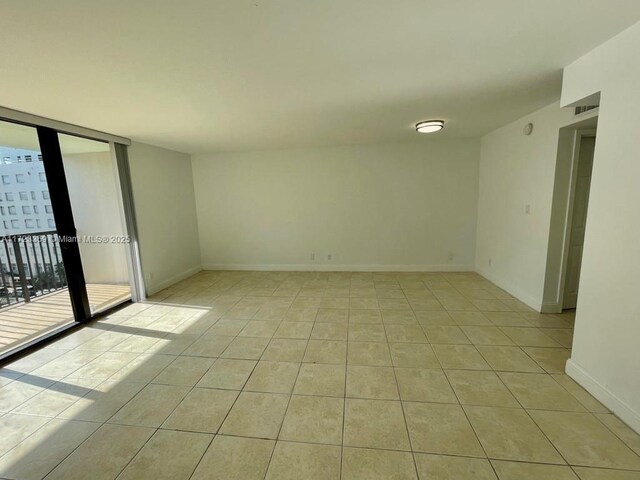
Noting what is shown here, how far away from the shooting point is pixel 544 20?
146 cm

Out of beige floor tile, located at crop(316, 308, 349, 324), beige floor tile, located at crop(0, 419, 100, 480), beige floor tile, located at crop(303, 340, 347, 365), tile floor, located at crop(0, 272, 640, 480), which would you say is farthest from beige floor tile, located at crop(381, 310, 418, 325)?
beige floor tile, located at crop(0, 419, 100, 480)

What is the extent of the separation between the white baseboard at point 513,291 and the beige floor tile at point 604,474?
2118 millimetres

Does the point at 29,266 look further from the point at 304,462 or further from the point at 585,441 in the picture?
the point at 585,441

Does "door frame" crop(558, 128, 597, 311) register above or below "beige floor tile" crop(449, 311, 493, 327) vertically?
above

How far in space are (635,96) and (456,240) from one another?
3399 mm

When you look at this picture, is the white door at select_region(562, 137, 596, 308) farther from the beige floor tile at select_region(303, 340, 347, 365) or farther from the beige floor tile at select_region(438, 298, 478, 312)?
the beige floor tile at select_region(303, 340, 347, 365)

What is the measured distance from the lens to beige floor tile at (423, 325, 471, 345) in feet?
8.70

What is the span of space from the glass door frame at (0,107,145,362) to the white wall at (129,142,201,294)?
22 cm

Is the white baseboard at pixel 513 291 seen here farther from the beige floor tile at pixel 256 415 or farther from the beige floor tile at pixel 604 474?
the beige floor tile at pixel 256 415

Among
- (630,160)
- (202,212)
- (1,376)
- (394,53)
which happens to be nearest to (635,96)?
(630,160)

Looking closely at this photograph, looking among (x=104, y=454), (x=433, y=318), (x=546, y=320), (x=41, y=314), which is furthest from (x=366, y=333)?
(x=41, y=314)

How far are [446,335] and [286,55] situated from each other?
2.82 m

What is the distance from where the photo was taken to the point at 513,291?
3.70 m

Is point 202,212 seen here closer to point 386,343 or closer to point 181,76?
point 181,76
